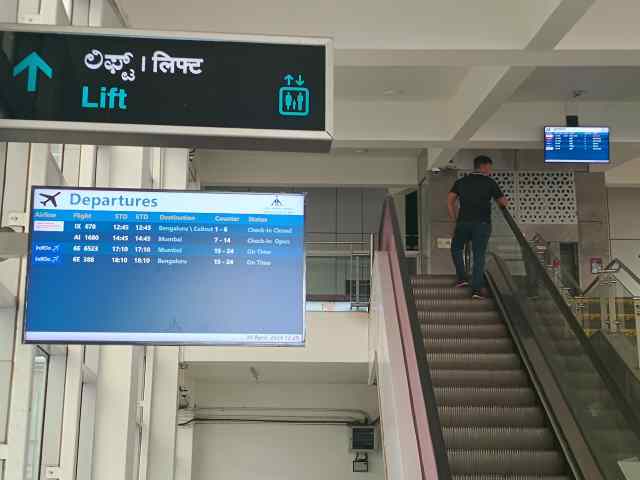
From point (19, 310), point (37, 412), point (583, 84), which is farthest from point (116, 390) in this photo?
point (583, 84)

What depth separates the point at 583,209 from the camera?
590 inches

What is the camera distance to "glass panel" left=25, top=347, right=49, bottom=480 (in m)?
5.65

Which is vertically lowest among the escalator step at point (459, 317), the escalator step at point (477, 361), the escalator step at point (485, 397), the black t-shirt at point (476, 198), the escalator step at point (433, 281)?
the escalator step at point (485, 397)

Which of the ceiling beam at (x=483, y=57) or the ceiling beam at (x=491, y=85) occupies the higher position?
the ceiling beam at (x=491, y=85)

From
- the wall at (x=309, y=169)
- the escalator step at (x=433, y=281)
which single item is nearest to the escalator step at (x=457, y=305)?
the escalator step at (x=433, y=281)

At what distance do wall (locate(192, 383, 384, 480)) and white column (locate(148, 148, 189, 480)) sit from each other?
13.3 ft

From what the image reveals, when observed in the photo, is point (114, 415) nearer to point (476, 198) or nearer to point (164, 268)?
point (164, 268)

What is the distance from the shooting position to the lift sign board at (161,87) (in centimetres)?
325

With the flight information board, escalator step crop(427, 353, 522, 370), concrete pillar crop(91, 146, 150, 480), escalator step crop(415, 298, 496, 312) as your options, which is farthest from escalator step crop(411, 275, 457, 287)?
the flight information board

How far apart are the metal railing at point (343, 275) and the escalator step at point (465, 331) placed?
375 cm

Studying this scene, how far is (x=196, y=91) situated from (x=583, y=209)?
41.7ft

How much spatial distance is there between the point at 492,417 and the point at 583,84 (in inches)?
266

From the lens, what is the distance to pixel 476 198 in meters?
9.67

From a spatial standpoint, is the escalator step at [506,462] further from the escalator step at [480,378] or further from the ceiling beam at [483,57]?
the ceiling beam at [483,57]
